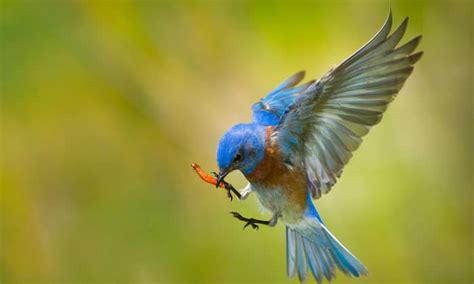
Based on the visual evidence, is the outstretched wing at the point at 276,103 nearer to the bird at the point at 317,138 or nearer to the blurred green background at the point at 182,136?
the bird at the point at 317,138

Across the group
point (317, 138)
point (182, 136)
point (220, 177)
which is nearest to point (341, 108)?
point (317, 138)

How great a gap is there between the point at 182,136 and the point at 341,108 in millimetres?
3548

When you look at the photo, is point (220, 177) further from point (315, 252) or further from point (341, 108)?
point (315, 252)

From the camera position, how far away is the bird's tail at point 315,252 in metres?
4.82

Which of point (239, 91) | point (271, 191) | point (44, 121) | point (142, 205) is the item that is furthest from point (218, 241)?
point (271, 191)

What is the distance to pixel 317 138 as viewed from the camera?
4527 millimetres

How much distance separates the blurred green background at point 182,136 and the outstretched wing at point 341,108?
2355 millimetres

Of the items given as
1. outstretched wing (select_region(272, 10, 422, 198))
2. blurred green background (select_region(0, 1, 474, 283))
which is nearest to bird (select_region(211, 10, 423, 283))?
outstretched wing (select_region(272, 10, 422, 198))

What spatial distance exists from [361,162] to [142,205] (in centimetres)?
199

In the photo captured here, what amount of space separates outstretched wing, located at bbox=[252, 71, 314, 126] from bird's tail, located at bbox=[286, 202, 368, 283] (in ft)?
1.93

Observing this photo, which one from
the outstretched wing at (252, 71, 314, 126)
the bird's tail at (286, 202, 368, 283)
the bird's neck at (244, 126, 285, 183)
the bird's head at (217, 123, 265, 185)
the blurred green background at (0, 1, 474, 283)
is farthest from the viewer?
the blurred green background at (0, 1, 474, 283)

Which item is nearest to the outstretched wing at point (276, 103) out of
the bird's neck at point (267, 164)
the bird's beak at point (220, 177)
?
the bird's neck at point (267, 164)

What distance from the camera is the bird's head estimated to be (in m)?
4.14

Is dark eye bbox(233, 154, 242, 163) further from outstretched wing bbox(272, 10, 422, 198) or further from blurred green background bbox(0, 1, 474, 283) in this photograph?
blurred green background bbox(0, 1, 474, 283)
